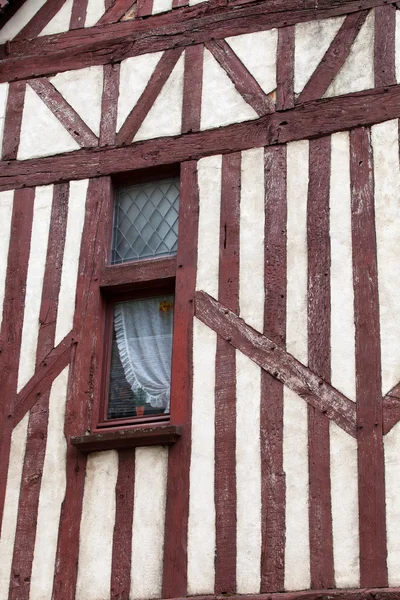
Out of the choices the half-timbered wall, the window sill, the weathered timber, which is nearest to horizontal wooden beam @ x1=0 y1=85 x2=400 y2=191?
the half-timbered wall

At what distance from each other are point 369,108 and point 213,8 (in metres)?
1.60

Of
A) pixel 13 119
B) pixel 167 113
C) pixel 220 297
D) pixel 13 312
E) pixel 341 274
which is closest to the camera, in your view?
pixel 341 274

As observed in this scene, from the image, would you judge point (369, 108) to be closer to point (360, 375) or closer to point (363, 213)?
point (363, 213)

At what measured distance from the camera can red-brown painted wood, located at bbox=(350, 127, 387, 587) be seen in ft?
22.2

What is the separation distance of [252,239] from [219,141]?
0.83 meters

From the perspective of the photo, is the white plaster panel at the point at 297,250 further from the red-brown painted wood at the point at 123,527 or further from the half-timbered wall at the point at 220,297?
the red-brown painted wood at the point at 123,527

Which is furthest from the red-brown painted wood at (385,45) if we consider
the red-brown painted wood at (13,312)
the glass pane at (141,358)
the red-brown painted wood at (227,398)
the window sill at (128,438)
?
the window sill at (128,438)

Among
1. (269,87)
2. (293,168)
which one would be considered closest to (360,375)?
(293,168)

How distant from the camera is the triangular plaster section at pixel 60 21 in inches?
366

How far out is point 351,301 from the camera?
24.4ft

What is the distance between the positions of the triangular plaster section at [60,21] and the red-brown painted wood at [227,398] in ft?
6.51

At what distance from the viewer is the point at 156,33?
8922 mm

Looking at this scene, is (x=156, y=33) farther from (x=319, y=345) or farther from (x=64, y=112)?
(x=319, y=345)

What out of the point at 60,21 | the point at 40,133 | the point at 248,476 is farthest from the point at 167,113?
the point at 248,476
